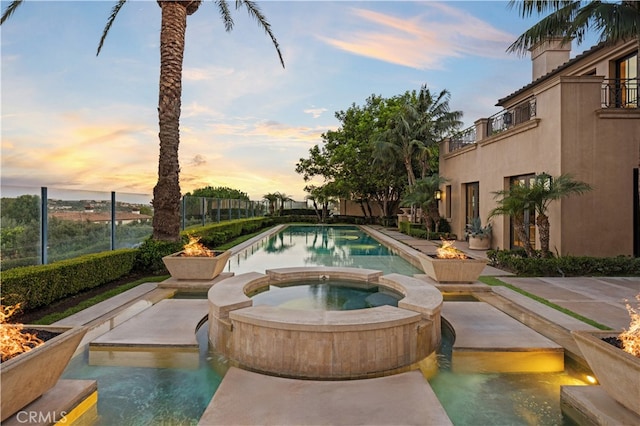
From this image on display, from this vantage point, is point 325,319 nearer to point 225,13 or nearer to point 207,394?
point 207,394

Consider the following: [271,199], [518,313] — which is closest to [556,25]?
[518,313]

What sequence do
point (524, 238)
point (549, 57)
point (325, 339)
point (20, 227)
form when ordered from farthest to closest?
point (549, 57), point (524, 238), point (20, 227), point (325, 339)

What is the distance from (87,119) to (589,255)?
16531mm

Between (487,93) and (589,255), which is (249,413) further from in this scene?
(487,93)

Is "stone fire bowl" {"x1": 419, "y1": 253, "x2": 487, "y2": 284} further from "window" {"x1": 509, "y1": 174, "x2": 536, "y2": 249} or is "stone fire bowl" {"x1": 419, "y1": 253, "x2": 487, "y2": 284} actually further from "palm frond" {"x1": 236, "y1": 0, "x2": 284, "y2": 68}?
"palm frond" {"x1": 236, "y1": 0, "x2": 284, "y2": 68}

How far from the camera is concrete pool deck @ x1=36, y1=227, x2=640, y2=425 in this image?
3.21m

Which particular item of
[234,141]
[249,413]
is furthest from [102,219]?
[234,141]

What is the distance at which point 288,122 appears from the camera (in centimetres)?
2647

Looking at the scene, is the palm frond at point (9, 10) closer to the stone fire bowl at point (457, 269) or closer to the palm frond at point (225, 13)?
the palm frond at point (225, 13)

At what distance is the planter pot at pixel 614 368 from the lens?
115 inches

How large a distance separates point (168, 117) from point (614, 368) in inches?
421

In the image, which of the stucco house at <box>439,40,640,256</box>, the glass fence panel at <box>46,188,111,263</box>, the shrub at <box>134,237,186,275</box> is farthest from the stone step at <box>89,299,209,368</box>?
the stucco house at <box>439,40,640,256</box>

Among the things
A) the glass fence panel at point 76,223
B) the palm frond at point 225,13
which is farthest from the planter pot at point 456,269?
the palm frond at point 225,13

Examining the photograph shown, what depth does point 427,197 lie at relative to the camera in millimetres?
19219
